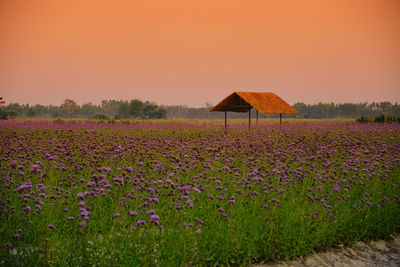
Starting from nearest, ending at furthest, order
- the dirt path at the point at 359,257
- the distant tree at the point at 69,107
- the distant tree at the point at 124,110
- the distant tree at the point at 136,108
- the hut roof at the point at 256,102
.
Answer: the dirt path at the point at 359,257 → the hut roof at the point at 256,102 → the distant tree at the point at 136,108 → the distant tree at the point at 124,110 → the distant tree at the point at 69,107

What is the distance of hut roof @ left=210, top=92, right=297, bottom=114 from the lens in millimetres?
23578

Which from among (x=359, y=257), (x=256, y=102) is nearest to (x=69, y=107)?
(x=256, y=102)

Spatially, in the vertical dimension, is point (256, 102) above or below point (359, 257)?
above

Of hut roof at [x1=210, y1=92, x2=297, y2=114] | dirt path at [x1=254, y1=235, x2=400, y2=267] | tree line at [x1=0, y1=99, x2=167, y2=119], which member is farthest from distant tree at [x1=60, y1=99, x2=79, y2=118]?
dirt path at [x1=254, y1=235, x2=400, y2=267]

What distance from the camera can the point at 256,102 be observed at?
23484mm

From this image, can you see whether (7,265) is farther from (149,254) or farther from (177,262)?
(177,262)

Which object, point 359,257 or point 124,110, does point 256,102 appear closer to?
point 359,257

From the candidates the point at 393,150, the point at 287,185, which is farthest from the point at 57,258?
the point at 393,150

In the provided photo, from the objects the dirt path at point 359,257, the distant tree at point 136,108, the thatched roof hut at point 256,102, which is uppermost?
the distant tree at point 136,108

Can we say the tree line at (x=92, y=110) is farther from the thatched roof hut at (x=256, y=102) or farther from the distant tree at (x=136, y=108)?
the thatched roof hut at (x=256, y=102)

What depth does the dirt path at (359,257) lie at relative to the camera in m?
5.08

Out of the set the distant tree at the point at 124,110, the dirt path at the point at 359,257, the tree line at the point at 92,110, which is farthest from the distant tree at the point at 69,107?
the dirt path at the point at 359,257

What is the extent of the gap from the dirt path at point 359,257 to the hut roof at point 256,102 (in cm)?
1759

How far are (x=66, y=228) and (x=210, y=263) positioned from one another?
7.67 ft
